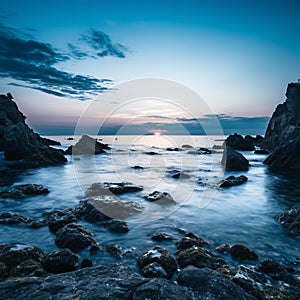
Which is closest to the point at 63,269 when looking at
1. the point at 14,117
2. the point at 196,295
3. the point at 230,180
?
the point at 196,295

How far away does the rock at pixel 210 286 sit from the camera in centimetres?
362

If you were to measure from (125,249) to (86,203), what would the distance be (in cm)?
394

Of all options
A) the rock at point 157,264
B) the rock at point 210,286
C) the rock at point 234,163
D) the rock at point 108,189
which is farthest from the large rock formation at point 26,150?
the rock at point 210,286

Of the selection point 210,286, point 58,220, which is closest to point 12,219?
point 58,220

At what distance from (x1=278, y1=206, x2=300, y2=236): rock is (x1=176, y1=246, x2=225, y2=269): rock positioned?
13.7 ft

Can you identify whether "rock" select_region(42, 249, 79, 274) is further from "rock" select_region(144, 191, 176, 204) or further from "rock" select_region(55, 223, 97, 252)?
"rock" select_region(144, 191, 176, 204)

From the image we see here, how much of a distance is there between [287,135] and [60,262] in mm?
35766

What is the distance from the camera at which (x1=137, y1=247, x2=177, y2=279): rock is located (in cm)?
509

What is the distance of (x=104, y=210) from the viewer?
373 inches

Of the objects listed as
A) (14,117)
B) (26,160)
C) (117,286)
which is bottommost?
(26,160)

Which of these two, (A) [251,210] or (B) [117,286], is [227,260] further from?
(A) [251,210]

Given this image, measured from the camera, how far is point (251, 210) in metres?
11.5

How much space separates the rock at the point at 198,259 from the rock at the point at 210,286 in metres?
1.35

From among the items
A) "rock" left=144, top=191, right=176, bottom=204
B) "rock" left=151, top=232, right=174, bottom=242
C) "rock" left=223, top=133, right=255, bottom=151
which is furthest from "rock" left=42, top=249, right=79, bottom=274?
"rock" left=223, top=133, right=255, bottom=151
